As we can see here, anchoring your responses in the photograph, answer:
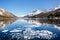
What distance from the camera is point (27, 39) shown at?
5.52 m

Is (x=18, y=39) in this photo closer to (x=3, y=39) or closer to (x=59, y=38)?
(x=3, y=39)

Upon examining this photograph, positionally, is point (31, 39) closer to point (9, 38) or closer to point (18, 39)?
point (18, 39)

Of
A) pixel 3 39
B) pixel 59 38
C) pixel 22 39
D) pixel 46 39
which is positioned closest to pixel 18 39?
pixel 22 39

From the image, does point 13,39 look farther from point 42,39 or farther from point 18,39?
point 42,39

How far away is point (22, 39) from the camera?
5484mm

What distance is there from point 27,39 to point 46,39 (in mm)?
667

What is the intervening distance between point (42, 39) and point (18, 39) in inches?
33.2

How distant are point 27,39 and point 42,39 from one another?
1.73 feet

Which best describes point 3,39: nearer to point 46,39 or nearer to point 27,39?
point 27,39

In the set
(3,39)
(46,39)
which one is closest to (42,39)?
(46,39)

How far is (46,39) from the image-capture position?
18.0 ft

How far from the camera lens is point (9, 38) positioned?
18.7 feet

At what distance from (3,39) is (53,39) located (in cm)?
174

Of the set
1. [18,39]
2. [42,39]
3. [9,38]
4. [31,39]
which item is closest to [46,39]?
[42,39]
